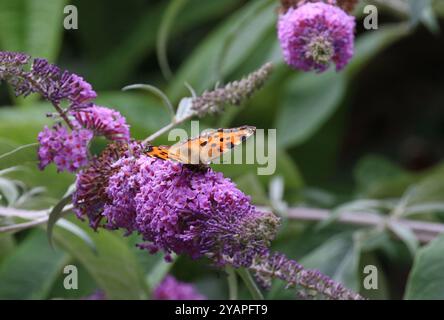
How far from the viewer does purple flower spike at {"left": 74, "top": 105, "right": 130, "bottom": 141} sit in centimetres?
98

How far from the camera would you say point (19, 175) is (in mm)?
1399

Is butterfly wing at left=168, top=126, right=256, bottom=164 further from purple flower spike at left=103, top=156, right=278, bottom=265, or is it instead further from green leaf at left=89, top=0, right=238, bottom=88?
green leaf at left=89, top=0, right=238, bottom=88

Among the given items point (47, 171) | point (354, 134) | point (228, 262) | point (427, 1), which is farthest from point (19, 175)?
point (354, 134)

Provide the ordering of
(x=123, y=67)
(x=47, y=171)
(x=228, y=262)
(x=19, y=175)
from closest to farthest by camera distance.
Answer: (x=228, y=262), (x=19, y=175), (x=47, y=171), (x=123, y=67)

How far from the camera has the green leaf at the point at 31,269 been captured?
1.42 meters

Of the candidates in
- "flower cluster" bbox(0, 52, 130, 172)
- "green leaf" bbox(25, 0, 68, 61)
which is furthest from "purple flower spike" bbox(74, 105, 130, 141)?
"green leaf" bbox(25, 0, 68, 61)

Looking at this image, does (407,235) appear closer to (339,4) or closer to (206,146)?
(339,4)

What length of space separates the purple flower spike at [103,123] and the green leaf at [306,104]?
0.97m

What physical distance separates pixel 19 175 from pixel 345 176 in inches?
51.5

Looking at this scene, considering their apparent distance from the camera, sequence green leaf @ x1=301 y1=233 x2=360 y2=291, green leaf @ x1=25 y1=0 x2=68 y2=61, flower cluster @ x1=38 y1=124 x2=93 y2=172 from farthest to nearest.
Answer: green leaf @ x1=25 y1=0 x2=68 y2=61
green leaf @ x1=301 y1=233 x2=360 y2=291
flower cluster @ x1=38 y1=124 x2=93 y2=172

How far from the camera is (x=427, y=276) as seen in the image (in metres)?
1.18

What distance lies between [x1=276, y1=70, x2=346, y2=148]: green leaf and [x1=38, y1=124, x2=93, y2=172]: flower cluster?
3.31 ft

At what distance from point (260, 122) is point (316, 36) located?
122 cm

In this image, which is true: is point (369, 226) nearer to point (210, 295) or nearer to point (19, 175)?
point (210, 295)
